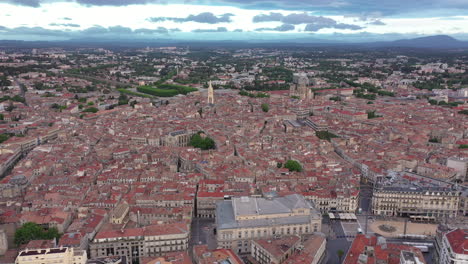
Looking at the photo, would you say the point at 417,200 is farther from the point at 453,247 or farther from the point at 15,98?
the point at 15,98

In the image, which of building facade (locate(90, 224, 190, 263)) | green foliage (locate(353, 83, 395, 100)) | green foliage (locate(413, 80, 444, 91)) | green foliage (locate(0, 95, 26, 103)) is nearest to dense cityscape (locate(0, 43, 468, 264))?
building facade (locate(90, 224, 190, 263))

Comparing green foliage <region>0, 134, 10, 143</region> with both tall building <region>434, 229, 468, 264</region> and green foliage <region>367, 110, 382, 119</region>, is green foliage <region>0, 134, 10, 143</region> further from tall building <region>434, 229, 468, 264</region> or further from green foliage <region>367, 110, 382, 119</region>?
green foliage <region>367, 110, 382, 119</region>

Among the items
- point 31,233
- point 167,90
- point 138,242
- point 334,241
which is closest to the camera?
point 138,242

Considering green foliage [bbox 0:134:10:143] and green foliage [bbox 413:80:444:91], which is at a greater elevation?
green foliage [bbox 413:80:444:91]

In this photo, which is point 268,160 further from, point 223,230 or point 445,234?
point 445,234

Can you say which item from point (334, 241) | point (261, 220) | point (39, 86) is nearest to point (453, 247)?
point (334, 241)

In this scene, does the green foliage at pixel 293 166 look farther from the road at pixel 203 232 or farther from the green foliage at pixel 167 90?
the green foliage at pixel 167 90
